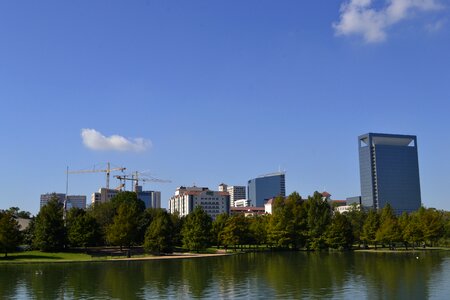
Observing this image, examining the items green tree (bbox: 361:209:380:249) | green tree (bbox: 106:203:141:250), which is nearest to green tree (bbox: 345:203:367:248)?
green tree (bbox: 361:209:380:249)

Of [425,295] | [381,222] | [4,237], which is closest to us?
[425,295]

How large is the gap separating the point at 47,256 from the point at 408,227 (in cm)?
7996

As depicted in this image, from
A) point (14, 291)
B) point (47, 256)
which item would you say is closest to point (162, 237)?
point (47, 256)

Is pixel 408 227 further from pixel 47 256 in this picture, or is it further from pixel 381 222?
pixel 47 256

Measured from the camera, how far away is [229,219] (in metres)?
121

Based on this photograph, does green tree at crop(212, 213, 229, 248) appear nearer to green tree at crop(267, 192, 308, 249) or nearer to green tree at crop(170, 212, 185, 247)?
green tree at crop(170, 212, 185, 247)

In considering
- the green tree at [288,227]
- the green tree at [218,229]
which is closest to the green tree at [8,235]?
the green tree at [218,229]

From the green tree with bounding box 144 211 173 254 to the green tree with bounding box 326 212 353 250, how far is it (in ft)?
125

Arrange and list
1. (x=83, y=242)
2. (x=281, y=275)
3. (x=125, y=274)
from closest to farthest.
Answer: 1. (x=281, y=275)
2. (x=125, y=274)
3. (x=83, y=242)

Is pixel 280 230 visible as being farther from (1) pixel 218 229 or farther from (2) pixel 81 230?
(2) pixel 81 230

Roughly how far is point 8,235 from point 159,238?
2894 centimetres

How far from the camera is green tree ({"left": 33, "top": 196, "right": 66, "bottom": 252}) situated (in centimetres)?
9588

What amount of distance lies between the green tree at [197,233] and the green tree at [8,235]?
117 ft

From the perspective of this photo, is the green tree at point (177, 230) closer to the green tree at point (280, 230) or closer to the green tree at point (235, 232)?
the green tree at point (235, 232)
